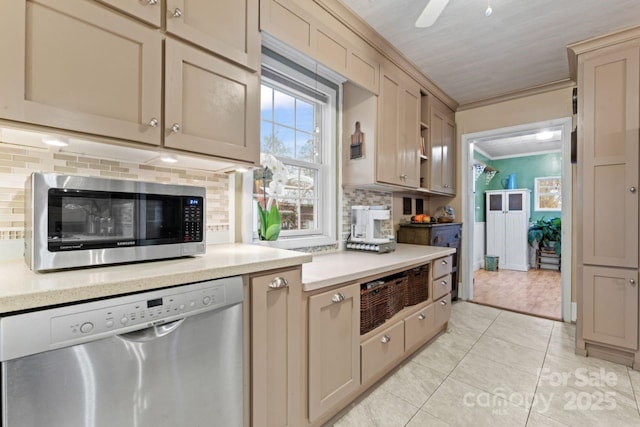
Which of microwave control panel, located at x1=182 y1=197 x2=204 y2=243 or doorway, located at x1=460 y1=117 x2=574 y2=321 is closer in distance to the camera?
microwave control panel, located at x1=182 y1=197 x2=204 y2=243

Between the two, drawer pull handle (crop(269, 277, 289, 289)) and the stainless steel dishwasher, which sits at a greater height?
drawer pull handle (crop(269, 277, 289, 289))

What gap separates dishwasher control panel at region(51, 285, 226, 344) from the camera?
0.75m

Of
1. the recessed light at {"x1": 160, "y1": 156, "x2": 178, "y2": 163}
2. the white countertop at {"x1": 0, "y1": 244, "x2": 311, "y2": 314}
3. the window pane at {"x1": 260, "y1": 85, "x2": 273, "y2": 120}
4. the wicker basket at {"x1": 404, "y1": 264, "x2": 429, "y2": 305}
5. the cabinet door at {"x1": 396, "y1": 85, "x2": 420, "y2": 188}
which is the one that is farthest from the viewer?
the cabinet door at {"x1": 396, "y1": 85, "x2": 420, "y2": 188}

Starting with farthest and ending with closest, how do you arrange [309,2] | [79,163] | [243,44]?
[309,2] < [243,44] < [79,163]

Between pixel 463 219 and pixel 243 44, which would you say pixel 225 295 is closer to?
pixel 243 44

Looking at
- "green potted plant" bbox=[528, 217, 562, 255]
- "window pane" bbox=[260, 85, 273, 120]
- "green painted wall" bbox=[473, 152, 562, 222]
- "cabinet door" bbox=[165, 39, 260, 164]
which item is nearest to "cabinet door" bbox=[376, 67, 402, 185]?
"window pane" bbox=[260, 85, 273, 120]

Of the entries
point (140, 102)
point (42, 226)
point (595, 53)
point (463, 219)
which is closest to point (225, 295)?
point (42, 226)

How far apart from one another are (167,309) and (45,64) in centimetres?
87

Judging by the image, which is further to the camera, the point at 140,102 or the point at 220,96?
the point at 220,96

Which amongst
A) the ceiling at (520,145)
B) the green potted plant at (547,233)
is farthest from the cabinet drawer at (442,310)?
the green potted plant at (547,233)

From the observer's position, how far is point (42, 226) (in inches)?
34.7

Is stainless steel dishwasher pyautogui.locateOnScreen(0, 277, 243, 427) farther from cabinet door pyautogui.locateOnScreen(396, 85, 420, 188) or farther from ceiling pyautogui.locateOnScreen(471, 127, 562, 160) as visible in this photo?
ceiling pyautogui.locateOnScreen(471, 127, 562, 160)

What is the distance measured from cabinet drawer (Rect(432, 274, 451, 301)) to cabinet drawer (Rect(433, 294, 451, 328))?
52mm

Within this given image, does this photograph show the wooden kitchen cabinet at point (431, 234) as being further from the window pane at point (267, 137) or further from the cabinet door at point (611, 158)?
the window pane at point (267, 137)
